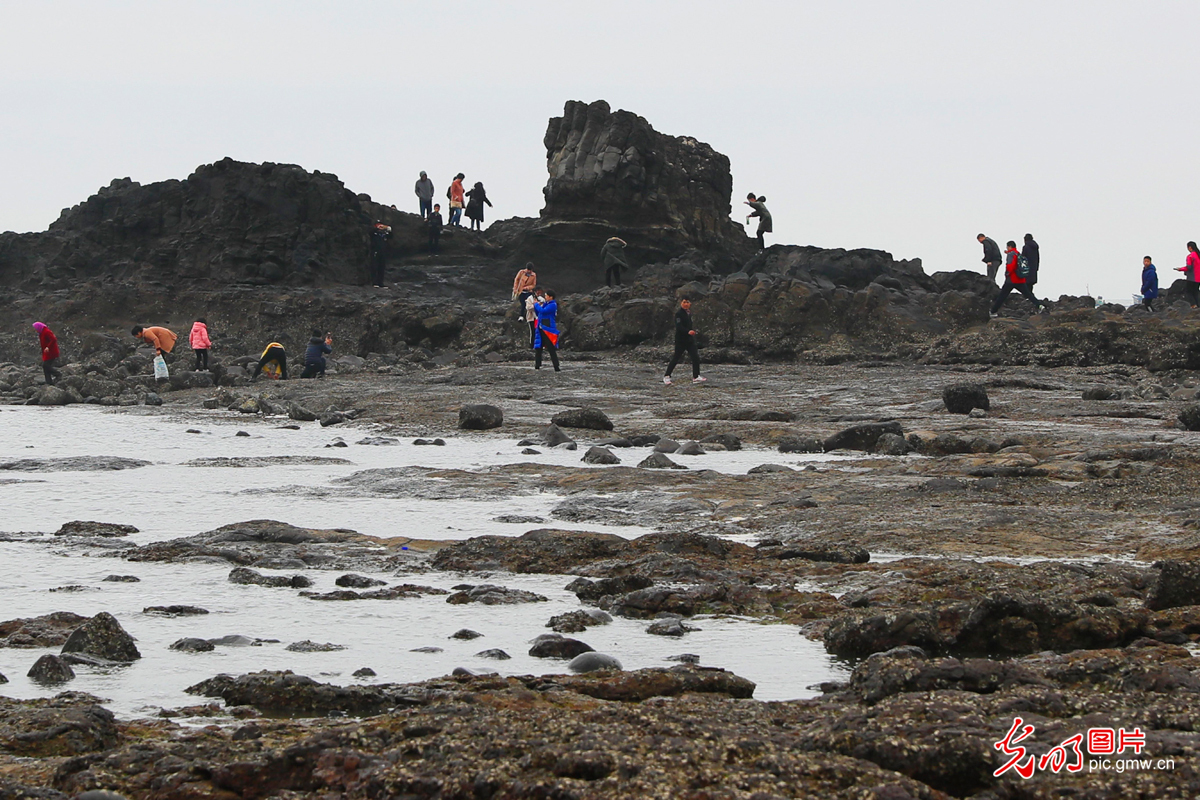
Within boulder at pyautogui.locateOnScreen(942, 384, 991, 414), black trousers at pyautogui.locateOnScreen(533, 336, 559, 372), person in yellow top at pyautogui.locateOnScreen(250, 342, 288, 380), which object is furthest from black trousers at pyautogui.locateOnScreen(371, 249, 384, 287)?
boulder at pyautogui.locateOnScreen(942, 384, 991, 414)

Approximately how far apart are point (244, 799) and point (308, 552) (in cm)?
440

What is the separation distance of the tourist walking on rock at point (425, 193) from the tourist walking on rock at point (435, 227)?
70 cm

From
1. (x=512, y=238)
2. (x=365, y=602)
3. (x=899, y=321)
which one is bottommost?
(x=365, y=602)

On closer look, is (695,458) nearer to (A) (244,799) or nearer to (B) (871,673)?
(B) (871,673)

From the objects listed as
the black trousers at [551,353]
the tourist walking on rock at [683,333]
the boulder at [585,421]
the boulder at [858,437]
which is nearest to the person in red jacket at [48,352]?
the black trousers at [551,353]

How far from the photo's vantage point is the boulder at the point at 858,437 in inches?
488

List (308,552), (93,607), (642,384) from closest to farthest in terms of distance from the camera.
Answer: (93,607), (308,552), (642,384)

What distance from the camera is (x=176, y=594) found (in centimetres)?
596

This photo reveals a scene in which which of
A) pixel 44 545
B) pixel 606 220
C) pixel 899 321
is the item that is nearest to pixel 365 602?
pixel 44 545

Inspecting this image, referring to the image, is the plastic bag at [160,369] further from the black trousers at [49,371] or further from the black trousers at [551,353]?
the black trousers at [551,353]

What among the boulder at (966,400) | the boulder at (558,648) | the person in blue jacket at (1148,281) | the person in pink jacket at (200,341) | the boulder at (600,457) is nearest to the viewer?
the boulder at (558,648)

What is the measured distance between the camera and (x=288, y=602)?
5.78 metres

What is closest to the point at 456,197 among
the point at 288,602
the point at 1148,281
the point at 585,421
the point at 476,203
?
the point at 476,203

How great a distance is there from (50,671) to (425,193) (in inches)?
1518
